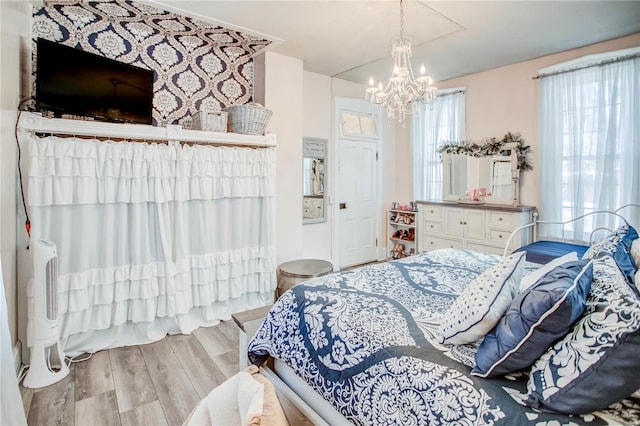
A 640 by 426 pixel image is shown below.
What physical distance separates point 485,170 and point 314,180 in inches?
87.4

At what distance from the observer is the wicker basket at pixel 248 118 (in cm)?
320

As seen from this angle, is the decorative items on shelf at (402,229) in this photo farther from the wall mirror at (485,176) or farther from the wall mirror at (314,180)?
the wall mirror at (314,180)

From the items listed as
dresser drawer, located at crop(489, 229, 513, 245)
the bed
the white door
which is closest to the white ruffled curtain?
the bed

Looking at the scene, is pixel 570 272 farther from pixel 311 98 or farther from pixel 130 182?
pixel 311 98

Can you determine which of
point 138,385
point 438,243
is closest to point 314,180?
point 438,243

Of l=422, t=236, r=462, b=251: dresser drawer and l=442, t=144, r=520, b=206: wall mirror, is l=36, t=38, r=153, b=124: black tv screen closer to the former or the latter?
l=422, t=236, r=462, b=251: dresser drawer

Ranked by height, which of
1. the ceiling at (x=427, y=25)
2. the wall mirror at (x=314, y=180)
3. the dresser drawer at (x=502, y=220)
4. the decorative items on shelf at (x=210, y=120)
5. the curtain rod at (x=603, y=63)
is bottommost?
the dresser drawer at (x=502, y=220)

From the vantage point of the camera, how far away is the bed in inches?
36.6

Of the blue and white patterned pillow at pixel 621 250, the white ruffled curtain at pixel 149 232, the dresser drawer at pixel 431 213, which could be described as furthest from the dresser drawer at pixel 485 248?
the white ruffled curtain at pixel 149 232

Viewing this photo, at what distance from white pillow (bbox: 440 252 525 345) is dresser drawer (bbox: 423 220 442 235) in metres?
3.24

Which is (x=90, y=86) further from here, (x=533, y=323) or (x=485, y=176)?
(x=485, y=176)

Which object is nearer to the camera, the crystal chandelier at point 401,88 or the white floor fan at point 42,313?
the white floor fan at point 42,313

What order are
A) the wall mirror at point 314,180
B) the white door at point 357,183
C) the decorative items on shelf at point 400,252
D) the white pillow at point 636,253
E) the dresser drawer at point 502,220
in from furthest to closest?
the decorative items on shelf at point 400,252
the white door at point 357,183
the wall mirror at point 314,180
the dresser drawer at point 502,220
the white pillow at point 636,253

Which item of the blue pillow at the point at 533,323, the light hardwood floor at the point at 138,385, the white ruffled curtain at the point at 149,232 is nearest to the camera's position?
the blue pillow at the point at 533,323
